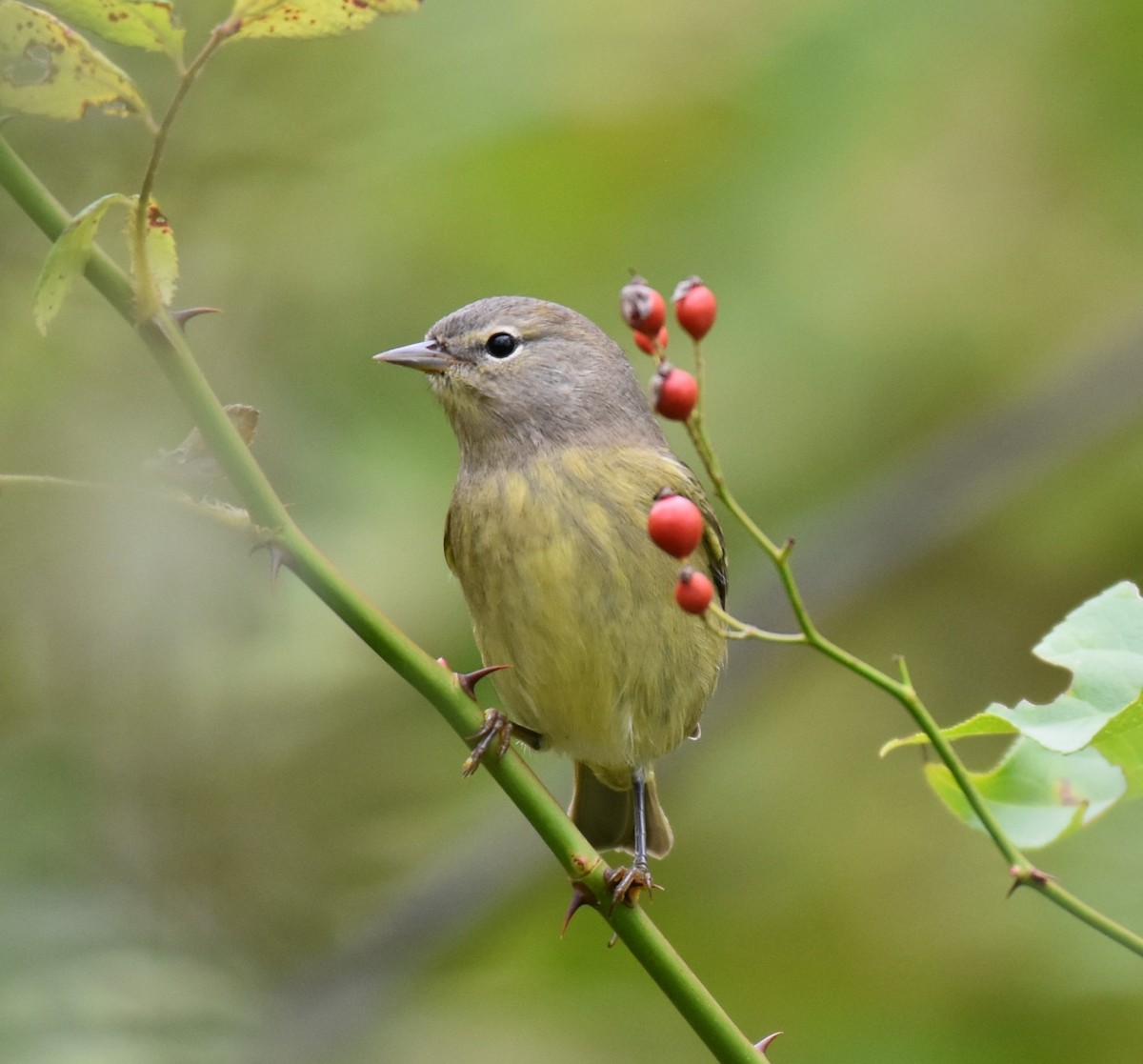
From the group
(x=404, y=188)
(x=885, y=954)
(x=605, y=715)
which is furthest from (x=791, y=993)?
(x=404, y=188)

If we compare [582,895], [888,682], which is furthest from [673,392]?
[582,895]

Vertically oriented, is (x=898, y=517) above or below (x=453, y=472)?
below

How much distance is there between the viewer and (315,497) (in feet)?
18.8

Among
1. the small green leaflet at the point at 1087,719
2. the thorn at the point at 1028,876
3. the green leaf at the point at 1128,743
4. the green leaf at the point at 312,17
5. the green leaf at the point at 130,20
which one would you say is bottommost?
the thorn at the point at 1028,876

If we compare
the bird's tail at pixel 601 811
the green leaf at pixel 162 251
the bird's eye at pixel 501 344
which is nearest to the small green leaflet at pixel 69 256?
the green leaf at pixel 162 251

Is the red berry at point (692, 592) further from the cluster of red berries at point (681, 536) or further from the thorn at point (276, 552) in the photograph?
the thorn at point (276, 552)

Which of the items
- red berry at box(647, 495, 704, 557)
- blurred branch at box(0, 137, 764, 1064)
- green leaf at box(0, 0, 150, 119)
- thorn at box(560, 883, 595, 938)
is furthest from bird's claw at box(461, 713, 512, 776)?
green leaf at box(0, 0, 150, 119)

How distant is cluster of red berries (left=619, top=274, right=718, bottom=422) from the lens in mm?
2342

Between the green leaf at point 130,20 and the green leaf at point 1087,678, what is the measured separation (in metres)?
1.59

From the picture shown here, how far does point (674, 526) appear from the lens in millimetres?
2559

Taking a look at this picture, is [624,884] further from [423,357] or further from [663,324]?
[423,357]

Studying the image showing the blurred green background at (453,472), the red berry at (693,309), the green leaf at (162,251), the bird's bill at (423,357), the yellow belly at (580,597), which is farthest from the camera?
the blurred green background at (453,472)

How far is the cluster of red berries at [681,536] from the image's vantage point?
255 centimetres

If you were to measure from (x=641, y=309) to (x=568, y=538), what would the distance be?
6.43 feet
